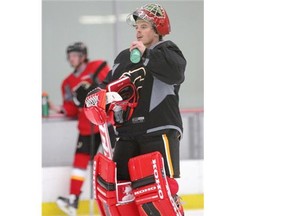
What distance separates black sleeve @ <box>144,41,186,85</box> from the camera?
8.96 ft

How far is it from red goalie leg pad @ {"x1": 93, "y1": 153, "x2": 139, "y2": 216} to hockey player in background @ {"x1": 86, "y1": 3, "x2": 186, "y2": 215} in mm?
67

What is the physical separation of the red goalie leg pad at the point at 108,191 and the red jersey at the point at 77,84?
1377 millimetres

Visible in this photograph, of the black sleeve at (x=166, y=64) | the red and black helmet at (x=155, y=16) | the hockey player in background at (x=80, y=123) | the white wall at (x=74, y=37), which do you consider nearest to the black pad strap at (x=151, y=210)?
the black sleeve at (x=166, y=64)

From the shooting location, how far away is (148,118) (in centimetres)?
288

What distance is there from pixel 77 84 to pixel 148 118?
1671mm

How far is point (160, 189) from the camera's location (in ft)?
9.17

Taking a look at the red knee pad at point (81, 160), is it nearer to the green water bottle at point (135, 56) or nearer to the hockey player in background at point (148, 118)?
the hockey player in background at point (148, 118)

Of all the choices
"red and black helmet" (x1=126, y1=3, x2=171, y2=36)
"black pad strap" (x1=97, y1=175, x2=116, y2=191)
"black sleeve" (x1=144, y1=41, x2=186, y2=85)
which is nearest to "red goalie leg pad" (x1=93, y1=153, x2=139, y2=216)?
"black pad strap" (x1=97, y1=175, x2=116, y2=191)

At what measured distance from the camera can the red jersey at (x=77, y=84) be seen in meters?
4.36
